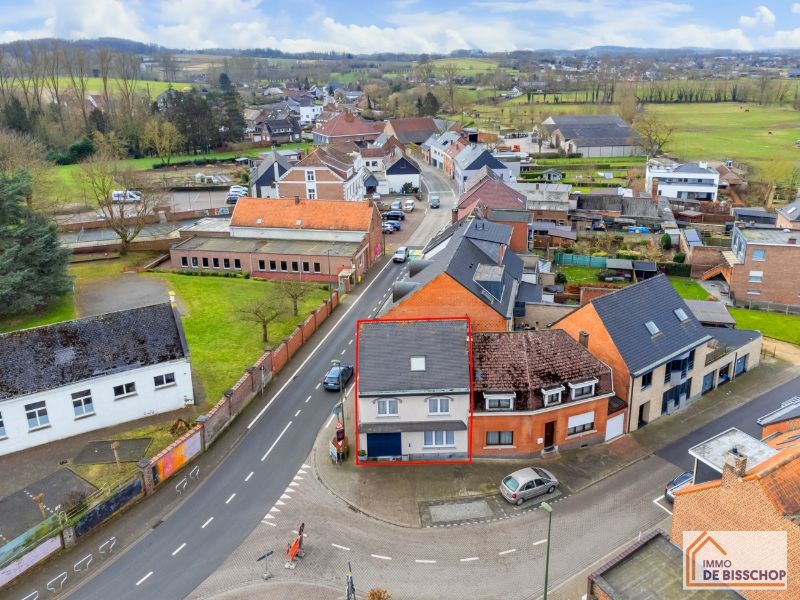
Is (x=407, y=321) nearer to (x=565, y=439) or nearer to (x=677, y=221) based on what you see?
(x=565, y=439)

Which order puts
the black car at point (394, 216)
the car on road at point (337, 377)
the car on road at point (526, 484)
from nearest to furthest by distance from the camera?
the car on road at point (526, 484), the car on road at point (337, 377), the black car at point (394, 216)

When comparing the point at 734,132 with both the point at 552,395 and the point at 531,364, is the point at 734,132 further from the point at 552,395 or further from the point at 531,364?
the point at 552,395

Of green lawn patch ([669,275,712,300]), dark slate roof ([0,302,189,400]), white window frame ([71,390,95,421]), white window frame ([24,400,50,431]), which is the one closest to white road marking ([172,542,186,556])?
white window frame ([71,390,95,421])

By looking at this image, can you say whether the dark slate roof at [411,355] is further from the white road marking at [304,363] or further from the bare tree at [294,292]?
the bare tree at [294,292]

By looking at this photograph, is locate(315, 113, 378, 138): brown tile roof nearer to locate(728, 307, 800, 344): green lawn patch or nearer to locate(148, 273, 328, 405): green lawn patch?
locate(148, 273, 328, 405): green lawn patch

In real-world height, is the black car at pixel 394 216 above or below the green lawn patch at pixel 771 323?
above

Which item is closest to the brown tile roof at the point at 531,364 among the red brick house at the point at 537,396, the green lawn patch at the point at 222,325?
the red brick house at the point at 537,396

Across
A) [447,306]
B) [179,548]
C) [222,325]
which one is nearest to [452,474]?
[447,306]
